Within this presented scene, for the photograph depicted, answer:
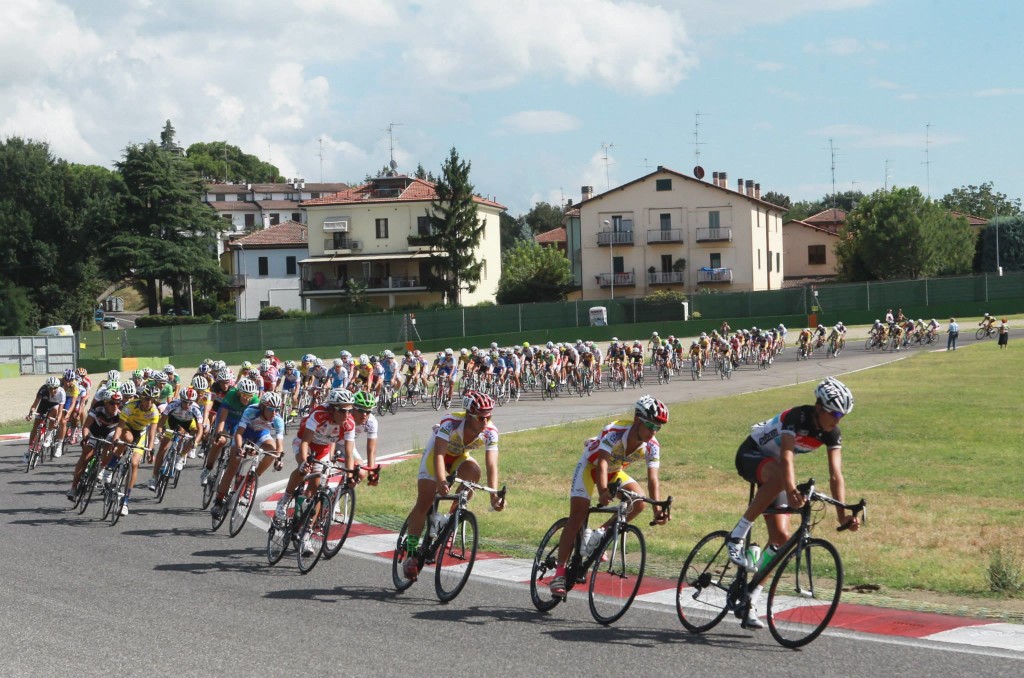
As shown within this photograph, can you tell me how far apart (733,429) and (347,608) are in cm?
1790

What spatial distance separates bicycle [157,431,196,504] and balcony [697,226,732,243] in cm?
6987

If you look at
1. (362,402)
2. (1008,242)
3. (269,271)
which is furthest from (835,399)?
(1008,242)

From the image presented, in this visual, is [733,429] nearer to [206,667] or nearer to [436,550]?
[436,550]

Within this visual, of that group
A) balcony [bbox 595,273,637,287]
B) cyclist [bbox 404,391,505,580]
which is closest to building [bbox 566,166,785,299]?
balcony [bbox 595,273,637,287]

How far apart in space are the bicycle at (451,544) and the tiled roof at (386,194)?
2947 inches

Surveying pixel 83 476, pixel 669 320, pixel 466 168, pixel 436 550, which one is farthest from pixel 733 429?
pixel 466 168

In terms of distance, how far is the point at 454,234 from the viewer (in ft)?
266

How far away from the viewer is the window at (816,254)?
10719cm

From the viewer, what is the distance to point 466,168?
81812 mm

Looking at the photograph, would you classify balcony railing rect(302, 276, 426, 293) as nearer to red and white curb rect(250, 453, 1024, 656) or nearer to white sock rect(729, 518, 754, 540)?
red and white curb rect(250, 453, 1024, 656)

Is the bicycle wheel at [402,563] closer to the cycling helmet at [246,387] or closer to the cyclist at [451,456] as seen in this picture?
the cyclist at [451,456]

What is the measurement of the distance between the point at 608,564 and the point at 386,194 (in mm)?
79515

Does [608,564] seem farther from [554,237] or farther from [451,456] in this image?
[554,237]

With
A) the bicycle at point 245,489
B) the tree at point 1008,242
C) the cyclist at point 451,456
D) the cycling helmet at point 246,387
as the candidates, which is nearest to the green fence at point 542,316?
the tree at point 1008,242
